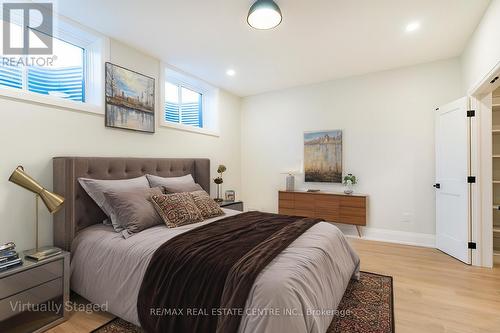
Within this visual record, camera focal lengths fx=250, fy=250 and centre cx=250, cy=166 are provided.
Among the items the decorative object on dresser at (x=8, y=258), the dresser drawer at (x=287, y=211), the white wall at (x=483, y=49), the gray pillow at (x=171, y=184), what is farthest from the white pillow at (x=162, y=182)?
the white wall at (x=483, y=49)

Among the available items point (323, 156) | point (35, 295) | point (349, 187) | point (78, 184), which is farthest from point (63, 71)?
point (349, 187)

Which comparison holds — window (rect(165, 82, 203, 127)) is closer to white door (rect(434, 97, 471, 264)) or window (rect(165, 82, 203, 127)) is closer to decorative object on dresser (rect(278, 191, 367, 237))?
decorative object on dresser (rect(278, 191, 367, 237))

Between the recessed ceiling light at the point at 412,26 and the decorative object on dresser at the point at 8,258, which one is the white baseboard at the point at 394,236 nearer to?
the recessed ceiling light at the point at 412,26

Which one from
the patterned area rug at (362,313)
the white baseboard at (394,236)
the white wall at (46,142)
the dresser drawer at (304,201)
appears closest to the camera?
the patterned area rug at (362,313)

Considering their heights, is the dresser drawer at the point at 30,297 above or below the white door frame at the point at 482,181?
below

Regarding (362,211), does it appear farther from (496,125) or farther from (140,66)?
(140,66)

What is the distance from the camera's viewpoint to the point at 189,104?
4363mm

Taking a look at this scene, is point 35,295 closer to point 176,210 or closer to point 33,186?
point 33,186

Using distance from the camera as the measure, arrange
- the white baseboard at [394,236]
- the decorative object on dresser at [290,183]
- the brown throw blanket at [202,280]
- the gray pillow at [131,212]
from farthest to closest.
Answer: the decorative object on dresser at [290,183] → the white baseboard at [394,236] → the gray pillow at [131,212] → the brown throw blanket at [202,280]

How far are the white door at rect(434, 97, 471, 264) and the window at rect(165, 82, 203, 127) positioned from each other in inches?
148

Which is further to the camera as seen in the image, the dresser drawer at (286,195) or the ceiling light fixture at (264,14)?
the dresser drawer at (286,195)

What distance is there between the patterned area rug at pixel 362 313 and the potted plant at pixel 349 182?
1.85 m

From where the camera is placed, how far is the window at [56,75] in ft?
7.45

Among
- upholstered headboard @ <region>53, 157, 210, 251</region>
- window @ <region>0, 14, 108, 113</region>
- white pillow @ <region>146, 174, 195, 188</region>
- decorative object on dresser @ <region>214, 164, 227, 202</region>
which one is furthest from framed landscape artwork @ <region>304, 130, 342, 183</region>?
window @ <region>0, 14, 108, 113</region>
